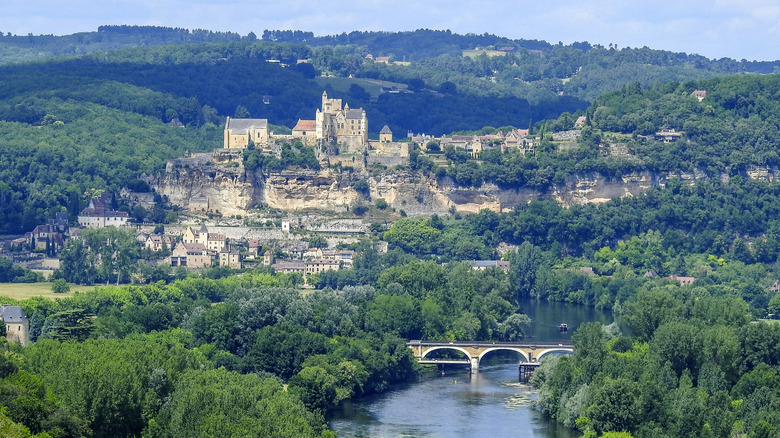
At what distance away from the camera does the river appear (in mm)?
70250

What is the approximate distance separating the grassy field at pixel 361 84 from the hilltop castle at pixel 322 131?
170ft

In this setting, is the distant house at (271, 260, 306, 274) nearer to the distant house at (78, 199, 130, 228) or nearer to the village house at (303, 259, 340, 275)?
the village house at (303, 259, 340, 275)

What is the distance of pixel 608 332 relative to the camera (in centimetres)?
8831

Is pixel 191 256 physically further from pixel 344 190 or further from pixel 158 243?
pixel 344 190

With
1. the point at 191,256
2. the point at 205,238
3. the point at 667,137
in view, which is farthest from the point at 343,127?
the point at 667,137

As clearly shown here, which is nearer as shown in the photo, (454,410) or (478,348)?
(454,410)

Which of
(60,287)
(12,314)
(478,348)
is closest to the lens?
(12,314)

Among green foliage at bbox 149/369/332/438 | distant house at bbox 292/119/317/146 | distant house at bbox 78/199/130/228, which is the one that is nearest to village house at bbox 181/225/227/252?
distant house at bbox 78/199/130/228

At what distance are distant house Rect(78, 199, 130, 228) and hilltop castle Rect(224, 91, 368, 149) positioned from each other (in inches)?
438

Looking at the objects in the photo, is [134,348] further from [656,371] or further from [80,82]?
[80,82]

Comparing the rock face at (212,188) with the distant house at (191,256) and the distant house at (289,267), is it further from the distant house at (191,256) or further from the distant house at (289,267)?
the distant house at (289,267)

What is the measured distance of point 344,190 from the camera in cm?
12619

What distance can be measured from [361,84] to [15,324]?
372ft

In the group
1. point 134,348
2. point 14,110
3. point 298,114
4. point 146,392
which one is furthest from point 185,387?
point 298,114
